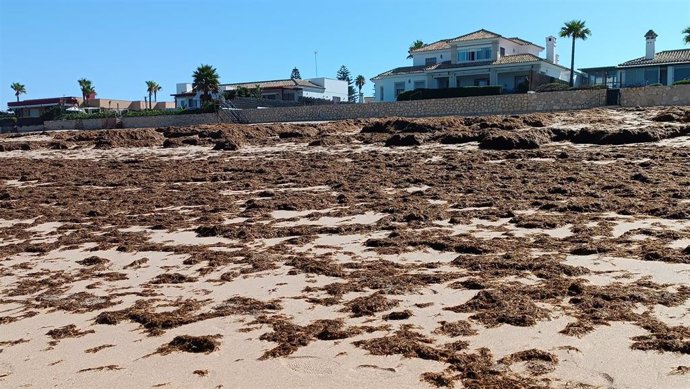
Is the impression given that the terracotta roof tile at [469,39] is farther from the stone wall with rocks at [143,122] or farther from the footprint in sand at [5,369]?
the footprint in sand at [5,369]

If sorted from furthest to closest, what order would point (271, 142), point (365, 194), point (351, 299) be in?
point (271, 142) → point (365, 194) → point (351, 299)

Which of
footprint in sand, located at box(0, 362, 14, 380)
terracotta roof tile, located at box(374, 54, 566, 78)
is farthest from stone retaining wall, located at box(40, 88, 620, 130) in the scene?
footprint in sand, located at box(0, 362, 14, 380)

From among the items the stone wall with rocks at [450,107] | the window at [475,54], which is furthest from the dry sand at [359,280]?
the window at [475,54]

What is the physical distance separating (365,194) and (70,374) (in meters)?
7.19

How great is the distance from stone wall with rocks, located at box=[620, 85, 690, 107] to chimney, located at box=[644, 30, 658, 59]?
2351cm

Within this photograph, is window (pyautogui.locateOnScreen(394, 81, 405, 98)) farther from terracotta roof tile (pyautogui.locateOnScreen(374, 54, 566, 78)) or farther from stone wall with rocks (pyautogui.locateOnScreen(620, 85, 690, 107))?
stone wall with rocks (pyautogui.locateOnScreen(620, 85, 690, 107))

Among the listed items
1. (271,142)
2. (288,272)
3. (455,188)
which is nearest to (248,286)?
(288,272)

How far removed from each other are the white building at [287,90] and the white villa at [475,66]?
12.0 m

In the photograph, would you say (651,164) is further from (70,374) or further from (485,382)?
(70,374)

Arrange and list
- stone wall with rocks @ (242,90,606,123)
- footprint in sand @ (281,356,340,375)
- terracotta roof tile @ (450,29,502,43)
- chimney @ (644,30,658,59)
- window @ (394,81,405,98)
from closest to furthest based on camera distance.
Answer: footprint in sand @ (281,356,340,375) → stone wall with rocks @ (242,90,606,123) → chimney @ (644,30,658,59) → terracotta roof tile @ (450,29,502,43) → window @ (394,81,405,98)

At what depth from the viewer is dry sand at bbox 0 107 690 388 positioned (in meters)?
3.90

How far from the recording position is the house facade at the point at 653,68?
156ft

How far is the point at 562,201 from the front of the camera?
30.6ft

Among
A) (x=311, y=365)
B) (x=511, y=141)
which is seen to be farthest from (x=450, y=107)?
(x=311, y=365)
